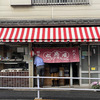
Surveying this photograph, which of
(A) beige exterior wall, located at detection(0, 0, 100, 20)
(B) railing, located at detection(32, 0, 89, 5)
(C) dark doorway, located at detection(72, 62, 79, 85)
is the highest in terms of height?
(B) railing, located at detection(32, 0, 89, 5)

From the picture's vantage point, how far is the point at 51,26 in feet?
30.4

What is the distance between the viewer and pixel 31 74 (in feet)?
30.8

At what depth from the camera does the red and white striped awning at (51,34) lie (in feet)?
27.3

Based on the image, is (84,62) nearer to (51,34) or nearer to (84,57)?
(84,57)

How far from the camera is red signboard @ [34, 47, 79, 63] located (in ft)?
30.2

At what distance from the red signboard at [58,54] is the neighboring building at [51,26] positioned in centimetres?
5

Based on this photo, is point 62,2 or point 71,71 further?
point 62,2

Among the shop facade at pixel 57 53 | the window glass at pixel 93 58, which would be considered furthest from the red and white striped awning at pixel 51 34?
the window glass at pixel 93 58

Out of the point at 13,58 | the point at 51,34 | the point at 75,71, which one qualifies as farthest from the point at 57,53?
the point at 13,58

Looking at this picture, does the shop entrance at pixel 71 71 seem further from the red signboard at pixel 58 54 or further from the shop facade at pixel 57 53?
the red signboard at pixel 58 54

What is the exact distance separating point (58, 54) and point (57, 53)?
0.24 feet

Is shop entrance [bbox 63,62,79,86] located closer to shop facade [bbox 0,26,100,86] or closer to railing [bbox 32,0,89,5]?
shop facade [bbox 0,26,100,86]

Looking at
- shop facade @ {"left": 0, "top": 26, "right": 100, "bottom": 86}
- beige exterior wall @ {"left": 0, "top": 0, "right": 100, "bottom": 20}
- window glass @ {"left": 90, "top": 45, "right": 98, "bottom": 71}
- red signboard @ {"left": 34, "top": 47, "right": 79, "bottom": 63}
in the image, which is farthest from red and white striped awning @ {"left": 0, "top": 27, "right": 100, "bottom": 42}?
window glass @ {"left": 90, "top": 45, "right": 98, "bottom": 71}

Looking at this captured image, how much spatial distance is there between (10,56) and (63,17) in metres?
3.52
